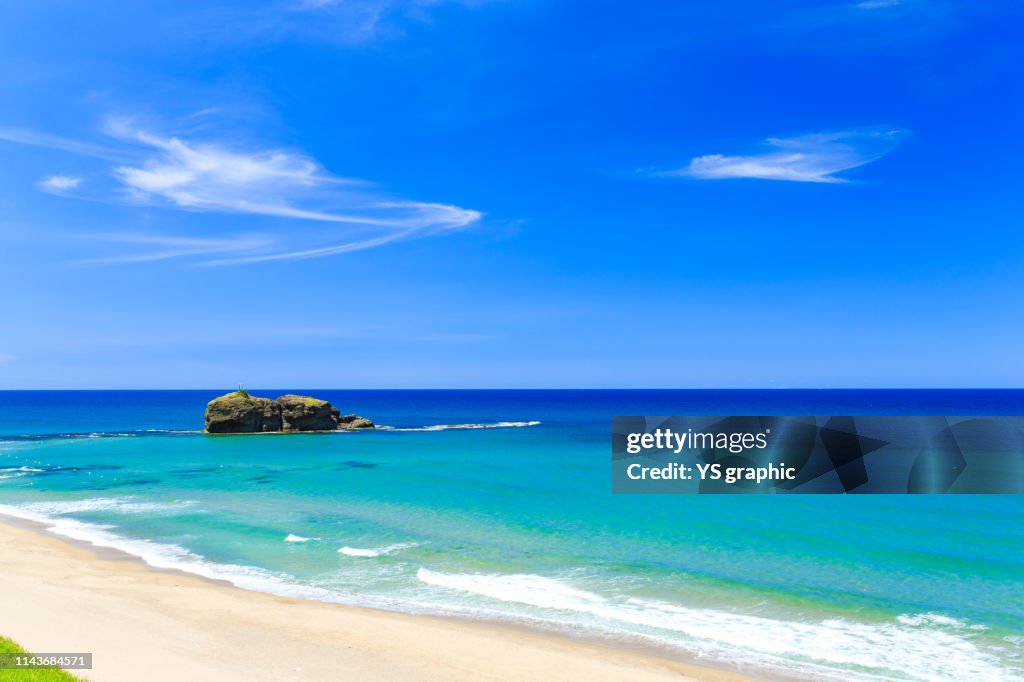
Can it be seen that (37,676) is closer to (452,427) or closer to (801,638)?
(801,638)

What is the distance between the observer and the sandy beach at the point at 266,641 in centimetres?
1358

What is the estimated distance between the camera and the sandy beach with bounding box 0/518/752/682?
1358 centimetres

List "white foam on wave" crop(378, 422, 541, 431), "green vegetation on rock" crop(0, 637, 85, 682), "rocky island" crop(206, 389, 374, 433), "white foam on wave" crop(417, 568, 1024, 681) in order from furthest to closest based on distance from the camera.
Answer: "white foam on wave" crop(378, 422, 541, 431) → "rocky island" crop(206, 389, 374, 433) → "white foam on wave" crop(417, 568, 1024, 681) → "green vegetation on rock" crop(0, 637, 85, 682)

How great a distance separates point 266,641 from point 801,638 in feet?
42.6

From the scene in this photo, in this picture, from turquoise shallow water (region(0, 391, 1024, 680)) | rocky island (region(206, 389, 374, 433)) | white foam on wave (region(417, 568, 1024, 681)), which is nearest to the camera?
white foam on wave (region(417, 568, 1024, 681))

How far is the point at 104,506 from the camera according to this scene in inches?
1363

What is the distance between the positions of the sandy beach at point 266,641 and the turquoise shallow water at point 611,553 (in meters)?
1.37

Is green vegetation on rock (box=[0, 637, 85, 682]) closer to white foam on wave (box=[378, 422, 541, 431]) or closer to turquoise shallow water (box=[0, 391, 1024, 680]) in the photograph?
turquoise shallow water (box=[0, 391, 1024, 680])

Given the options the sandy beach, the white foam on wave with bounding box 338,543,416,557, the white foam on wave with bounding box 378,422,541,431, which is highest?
the sandy beach

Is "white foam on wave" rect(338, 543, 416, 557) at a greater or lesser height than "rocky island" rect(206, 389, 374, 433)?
lesser

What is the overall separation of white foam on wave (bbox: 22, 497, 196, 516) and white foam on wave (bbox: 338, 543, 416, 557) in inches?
545

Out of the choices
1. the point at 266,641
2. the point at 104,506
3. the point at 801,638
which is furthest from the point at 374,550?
the point at 104,506

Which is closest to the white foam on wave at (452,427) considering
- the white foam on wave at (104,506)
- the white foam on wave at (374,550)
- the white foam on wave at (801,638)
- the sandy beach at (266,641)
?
the white foam on wave at (104,506)

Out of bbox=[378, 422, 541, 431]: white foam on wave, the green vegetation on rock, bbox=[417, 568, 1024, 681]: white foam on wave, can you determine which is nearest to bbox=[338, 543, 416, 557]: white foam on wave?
bbox=[417, 568, 1024, 681]: white foam on wave
